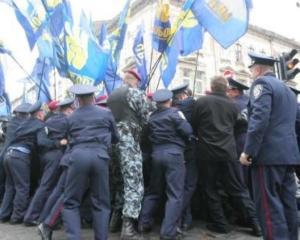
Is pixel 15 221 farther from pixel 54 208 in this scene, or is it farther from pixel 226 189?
pixel 226 189

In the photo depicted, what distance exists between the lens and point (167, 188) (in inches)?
203

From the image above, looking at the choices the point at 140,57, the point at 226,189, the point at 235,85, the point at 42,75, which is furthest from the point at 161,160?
the point at 42,75

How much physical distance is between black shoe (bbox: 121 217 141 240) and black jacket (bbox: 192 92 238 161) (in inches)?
49.3

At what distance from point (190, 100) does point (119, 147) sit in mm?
1235

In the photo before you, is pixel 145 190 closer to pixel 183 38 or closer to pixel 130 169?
pixel 130 169

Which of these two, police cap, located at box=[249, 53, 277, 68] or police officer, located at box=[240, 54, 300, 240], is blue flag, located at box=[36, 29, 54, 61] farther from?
police officer, located at box=[240, 54, 300, 240]

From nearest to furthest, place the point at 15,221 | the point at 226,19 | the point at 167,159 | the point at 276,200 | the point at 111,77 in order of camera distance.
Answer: the point at 276,200 → the point at 167,159 → the point at 15,221 → the point at 226,19 → the point at 111,77

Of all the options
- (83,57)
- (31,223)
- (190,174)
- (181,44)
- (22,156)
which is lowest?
(31,223)

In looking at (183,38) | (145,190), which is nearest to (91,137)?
(145,190)

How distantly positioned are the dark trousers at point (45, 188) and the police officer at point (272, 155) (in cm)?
299

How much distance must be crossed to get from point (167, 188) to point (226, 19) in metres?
3.53

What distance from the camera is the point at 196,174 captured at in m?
5.54

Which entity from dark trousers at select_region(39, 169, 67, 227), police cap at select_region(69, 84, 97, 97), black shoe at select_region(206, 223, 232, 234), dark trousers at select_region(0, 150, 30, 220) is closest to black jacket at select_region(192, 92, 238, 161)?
black shoe at select_region(206, 223, 232, 234)

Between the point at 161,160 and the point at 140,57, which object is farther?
the point at 140,57
